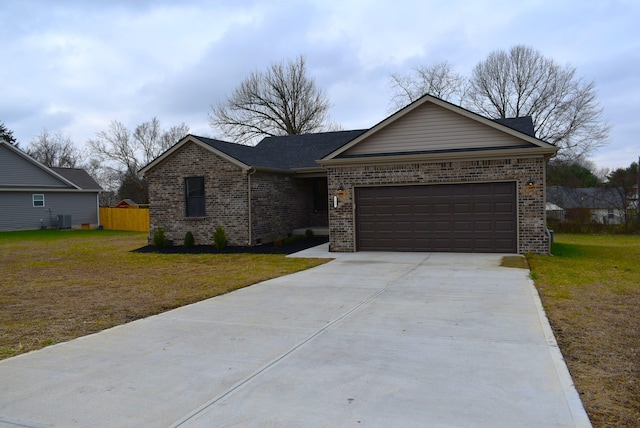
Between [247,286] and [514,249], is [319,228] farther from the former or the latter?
[247,286]

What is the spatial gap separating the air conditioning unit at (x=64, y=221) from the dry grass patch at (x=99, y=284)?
45.2 ft

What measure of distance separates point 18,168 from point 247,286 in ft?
89.1

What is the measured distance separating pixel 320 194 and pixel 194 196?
5862mm

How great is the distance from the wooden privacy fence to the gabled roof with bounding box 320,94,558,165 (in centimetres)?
2064

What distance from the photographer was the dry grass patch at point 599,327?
4.21 meters

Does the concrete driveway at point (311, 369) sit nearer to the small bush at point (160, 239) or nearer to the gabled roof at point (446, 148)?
the gabled roof at point (446, 148)

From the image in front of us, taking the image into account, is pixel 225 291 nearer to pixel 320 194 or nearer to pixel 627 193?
pixel 320 194

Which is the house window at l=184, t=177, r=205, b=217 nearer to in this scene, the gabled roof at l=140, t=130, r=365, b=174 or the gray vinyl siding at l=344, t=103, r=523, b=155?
the gabled roof at l=140, t=130, r=365, b=174

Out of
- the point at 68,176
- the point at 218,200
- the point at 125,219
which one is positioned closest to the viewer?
the point at 218,200

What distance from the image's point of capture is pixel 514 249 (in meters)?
14.5

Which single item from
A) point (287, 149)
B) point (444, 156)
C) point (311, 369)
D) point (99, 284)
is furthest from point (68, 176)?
point (311, 369)

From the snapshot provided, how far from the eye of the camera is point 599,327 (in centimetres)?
643

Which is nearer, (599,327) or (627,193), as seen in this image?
(599,327)

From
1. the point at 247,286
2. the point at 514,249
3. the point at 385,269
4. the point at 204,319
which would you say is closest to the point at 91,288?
the point at 247,286
